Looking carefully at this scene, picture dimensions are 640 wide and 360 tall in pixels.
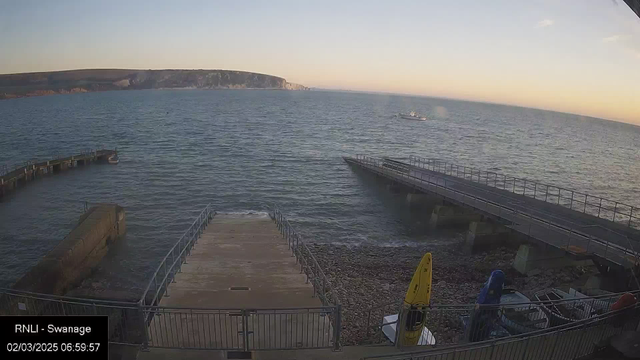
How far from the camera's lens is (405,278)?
57.6ft

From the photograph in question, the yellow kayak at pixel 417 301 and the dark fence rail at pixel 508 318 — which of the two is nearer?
the yellow kayak at pixel 417 301

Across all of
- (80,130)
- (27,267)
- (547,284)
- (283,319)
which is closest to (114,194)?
(27,267)

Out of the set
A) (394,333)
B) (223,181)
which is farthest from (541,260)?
(223,181)

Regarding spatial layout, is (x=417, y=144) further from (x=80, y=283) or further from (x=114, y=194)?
(x=80, y=283)

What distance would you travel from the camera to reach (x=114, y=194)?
32.2m

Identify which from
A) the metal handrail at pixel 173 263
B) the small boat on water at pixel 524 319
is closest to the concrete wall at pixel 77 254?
the metal handrail at pixel 173 263

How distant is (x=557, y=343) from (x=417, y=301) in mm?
2574

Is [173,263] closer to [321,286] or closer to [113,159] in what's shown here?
[321,286]

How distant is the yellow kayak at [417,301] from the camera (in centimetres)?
836

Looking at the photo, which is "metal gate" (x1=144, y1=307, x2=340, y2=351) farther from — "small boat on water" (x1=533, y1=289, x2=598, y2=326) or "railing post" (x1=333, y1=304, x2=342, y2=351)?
"small boat on water" (x1=533, y1=289, x2=598, y2=326)

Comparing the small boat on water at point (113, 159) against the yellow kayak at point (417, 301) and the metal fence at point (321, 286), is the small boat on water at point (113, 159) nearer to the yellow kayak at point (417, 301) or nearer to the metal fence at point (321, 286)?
the metal fence at point (321, 286)

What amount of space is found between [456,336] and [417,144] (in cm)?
6046

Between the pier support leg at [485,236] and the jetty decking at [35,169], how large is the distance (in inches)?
1280

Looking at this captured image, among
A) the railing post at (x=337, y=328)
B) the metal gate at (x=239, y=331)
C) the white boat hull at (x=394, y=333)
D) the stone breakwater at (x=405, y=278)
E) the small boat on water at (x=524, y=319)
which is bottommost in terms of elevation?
the stone breakwater at (x=405, y=278)
